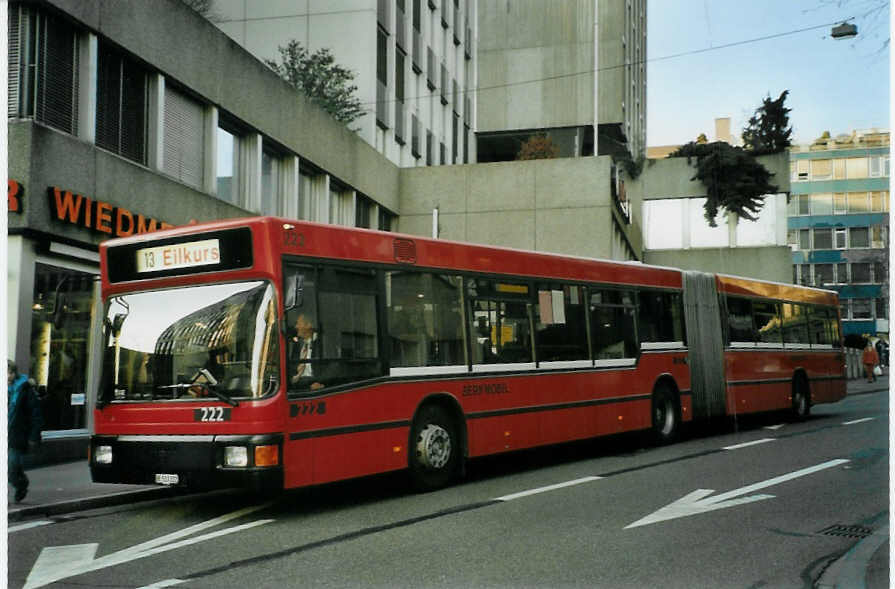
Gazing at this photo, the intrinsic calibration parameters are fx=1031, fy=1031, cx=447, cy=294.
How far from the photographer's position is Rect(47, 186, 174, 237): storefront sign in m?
13.4

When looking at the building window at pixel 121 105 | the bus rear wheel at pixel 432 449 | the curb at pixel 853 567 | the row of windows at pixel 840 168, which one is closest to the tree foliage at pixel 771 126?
the row of windows at pixel 840 168

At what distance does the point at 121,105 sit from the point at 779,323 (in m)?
12.2

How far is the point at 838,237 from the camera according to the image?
32.8 feet

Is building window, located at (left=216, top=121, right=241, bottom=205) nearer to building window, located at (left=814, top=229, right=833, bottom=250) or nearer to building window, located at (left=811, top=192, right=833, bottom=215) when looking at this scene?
building window, located at (left=814, top=229, right=833, bottom=250)

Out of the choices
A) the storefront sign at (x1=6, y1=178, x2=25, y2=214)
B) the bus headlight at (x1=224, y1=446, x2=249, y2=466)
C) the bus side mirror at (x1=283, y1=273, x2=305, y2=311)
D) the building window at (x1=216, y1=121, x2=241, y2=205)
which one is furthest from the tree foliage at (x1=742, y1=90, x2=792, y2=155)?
the building window at (x1=216, y1=121, x2=241, y2=205)

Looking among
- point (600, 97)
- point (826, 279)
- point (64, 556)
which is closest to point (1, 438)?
point (64, 556)

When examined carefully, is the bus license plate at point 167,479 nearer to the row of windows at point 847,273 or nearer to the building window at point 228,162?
the row of windows at point 847,273

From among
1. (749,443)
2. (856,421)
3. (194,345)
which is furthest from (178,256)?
(856,421)

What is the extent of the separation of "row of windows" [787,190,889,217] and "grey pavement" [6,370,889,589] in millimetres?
1971

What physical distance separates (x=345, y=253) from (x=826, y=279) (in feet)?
19.8

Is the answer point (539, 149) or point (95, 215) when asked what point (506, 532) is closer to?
point (95, 215)

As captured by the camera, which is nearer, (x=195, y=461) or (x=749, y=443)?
(x=195, y=461)

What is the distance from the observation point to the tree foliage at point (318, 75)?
81.1ft

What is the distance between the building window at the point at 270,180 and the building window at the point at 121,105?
15.4 feet
